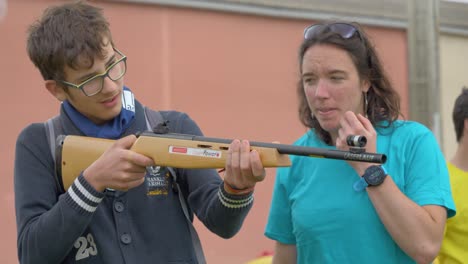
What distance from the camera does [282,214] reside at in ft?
10.3

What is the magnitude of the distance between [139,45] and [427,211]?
4.03m

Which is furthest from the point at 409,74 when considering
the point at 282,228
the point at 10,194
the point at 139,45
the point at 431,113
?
the point at 282,228

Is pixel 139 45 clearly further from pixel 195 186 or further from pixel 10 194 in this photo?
pixel 195 186

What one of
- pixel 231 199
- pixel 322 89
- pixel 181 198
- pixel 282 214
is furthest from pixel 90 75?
pixel 282 214

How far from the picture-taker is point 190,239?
2.80m

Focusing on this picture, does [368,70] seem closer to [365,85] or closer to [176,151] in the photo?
[365,85]

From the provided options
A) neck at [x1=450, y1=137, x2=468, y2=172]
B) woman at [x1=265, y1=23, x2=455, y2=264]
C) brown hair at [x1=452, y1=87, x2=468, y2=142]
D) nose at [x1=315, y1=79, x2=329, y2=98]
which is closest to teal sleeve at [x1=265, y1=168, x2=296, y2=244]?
woman at [x1=265, y1=23, x2=455, y2=264]

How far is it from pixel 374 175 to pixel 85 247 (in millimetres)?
939

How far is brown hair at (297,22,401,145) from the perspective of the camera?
297 centimetres

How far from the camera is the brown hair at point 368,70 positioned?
2975 millimetres

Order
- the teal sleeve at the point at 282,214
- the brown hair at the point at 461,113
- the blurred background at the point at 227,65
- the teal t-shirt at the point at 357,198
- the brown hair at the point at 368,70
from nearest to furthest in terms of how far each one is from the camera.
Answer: the teal t-shirt at the point at 357,198, the brown hair at the point at 368,70, the teal sleeve at the point at 282,214, the brown hair at the point at 461,113, the blurred background at the point at 227,65

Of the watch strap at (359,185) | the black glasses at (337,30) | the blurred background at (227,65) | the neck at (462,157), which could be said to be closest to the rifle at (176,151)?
the watch strap at (359,185)

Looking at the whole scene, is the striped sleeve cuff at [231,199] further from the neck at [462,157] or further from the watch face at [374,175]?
the neck at [462,157]

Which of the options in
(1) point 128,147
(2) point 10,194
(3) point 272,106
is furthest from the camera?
(3) point 272,106
